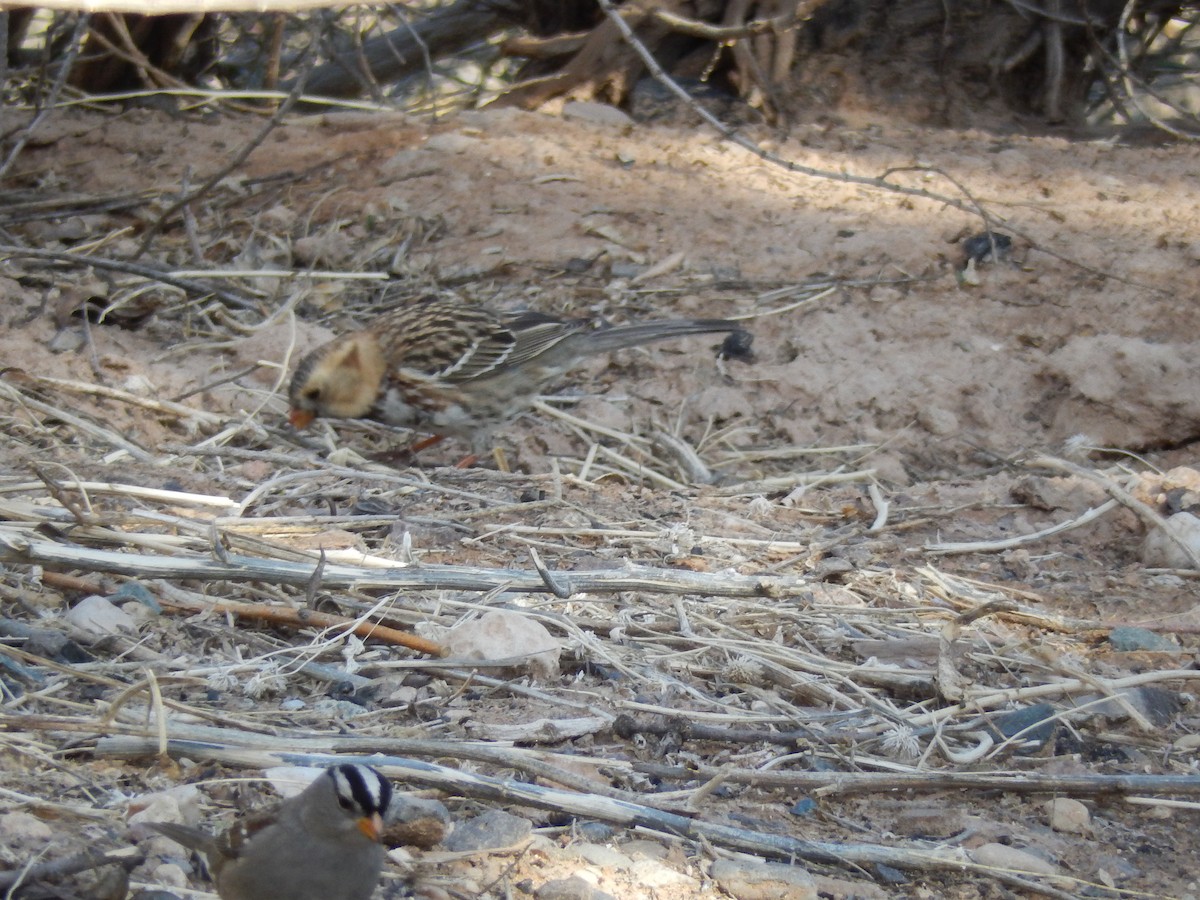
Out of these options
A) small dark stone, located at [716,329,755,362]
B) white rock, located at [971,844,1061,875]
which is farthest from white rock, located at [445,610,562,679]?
small dark stone, located at [716,329,755,362]

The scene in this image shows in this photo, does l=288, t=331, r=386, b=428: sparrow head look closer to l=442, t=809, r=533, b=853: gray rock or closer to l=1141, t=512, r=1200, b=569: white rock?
l=442, t=809, r=533, b=853: gray rock

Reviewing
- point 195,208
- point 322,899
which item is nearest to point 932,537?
point 322,899

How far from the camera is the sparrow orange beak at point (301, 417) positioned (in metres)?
5.77

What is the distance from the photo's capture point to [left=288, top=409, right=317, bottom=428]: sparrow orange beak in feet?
18.9

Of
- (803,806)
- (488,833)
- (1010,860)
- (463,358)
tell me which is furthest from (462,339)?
(1010,860)

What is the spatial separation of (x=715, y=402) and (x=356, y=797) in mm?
4098

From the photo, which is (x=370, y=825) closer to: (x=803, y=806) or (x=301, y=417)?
(x=803, y=806)

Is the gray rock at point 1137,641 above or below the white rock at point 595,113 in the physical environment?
below

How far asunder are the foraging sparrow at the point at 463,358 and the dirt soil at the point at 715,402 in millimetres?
239

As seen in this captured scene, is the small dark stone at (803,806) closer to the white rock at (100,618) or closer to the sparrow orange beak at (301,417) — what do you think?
the white rock at (100,618)

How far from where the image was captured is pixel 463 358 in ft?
20.1

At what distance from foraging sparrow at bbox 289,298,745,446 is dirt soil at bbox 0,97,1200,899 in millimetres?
239

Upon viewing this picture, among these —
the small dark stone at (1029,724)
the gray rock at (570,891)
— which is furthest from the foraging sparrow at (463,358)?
the gray rock at (570,891)

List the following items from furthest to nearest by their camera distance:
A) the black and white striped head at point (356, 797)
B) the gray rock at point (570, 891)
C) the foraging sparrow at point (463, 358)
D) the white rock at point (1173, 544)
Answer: the foraging sparrow at point (463, 358) < the white rock at point (1173, 544) < the gray rock at point (570, 891) < the black and white striped head at point (356, 797)
